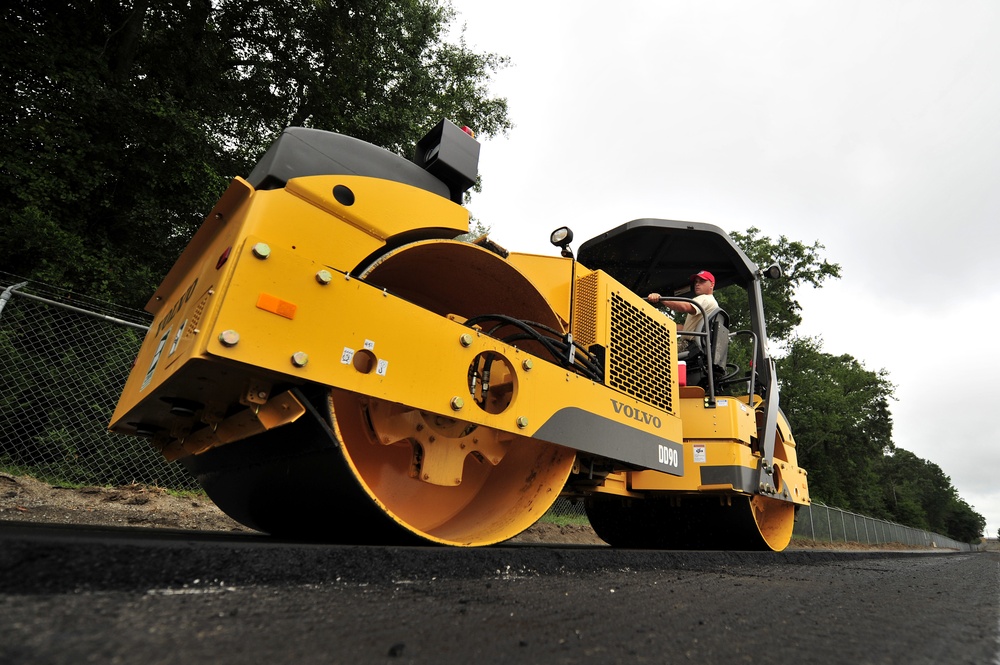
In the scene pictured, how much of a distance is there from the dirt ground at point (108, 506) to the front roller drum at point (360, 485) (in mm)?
2184

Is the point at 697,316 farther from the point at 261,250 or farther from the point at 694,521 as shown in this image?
the point at 261,250

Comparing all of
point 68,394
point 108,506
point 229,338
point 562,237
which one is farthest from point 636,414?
Answer: point 68,394

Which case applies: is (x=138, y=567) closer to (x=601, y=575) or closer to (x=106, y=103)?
(x=601, y=575)

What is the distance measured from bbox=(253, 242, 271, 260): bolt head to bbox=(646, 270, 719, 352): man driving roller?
2.94 metres

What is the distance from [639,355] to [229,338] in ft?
7.51

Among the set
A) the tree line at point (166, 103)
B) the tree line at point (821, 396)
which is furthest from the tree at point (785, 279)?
the tree line at point (166, 103)

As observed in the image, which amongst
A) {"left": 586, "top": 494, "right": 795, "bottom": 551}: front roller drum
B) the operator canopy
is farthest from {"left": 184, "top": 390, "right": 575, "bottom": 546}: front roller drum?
the operator canopy

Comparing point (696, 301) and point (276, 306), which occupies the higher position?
point (696, 301)

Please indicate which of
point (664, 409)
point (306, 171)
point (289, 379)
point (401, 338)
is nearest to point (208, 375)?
point (289, 379)

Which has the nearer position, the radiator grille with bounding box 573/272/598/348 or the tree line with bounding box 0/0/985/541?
the radiator grille with bounding box 573/272/598/348

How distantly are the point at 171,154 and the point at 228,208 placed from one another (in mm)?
8280

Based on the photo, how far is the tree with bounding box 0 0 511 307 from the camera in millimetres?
7707

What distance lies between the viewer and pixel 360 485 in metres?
2.01

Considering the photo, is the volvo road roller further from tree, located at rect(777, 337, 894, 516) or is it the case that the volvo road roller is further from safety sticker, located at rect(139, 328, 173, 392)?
tree, located at rect(777, 337, 894, 516)
